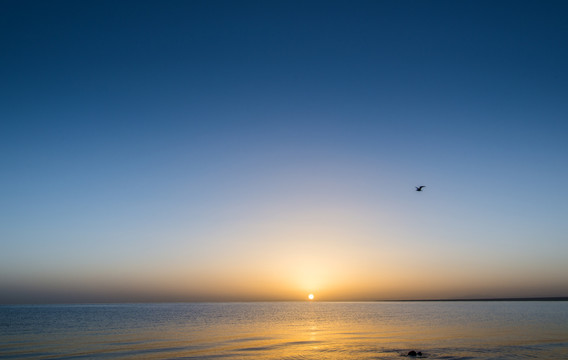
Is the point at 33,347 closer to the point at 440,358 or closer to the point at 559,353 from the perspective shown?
the point at 440,358

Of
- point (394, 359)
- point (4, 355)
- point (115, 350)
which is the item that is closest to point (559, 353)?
point (394, 359)

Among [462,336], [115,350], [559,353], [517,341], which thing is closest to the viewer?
[559,353]

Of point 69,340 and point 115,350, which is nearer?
point 115,350

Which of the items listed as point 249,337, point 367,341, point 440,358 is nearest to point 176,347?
point 249,337

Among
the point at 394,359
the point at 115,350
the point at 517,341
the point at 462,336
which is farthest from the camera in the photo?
the point at 462,336

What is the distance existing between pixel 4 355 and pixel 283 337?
3473 cm

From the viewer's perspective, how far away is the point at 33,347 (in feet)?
159

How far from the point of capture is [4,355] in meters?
42.0

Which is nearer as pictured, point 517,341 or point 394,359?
point 394,359

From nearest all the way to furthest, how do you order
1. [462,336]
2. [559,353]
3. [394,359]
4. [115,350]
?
1. [394,359]
2. [559,353]
3. [115,350]
4. [462,336]

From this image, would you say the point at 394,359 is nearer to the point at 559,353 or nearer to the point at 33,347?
the point at 559,353

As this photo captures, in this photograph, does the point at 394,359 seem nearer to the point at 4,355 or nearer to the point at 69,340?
the point at 4,355

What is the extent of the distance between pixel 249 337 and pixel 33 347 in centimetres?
2787

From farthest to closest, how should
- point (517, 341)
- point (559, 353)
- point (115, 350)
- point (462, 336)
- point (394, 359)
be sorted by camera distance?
point (462, 336) < point (517, 341) < point (115, 350) < point (559, 353) < point (394, 359)
